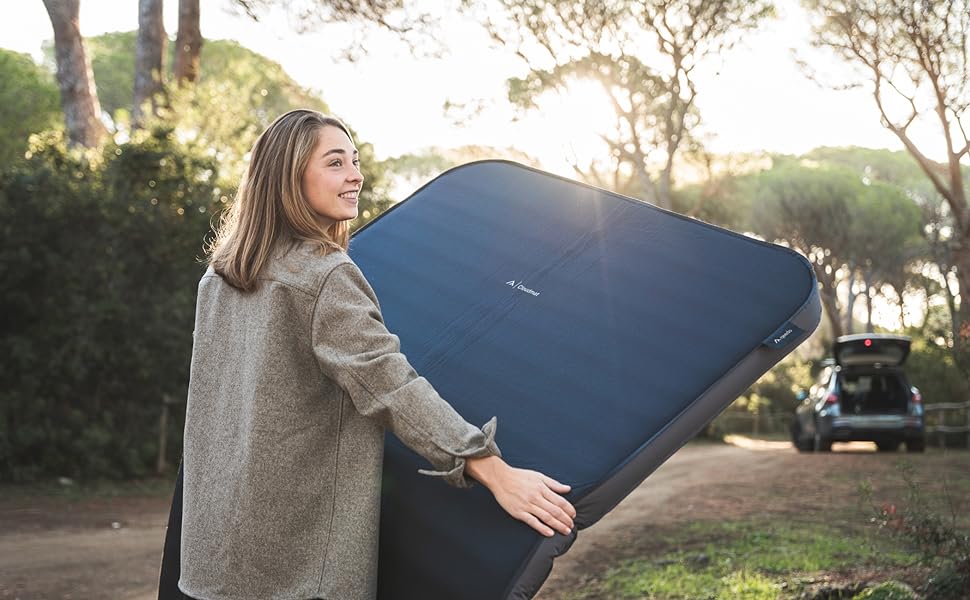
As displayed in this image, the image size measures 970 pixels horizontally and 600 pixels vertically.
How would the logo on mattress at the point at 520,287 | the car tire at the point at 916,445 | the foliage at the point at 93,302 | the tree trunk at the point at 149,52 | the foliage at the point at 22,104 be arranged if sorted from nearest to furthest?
the logo on mattress at the point at 520,287 < the foliage at the point at 93,302 < the car tire at the point at 916,445 < the tree trunk at the point at 149,52 < the foliage at the point at 22,104

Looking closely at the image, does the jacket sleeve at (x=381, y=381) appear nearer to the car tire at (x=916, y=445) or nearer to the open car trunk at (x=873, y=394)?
the open car trunk at (x=873, y=394)

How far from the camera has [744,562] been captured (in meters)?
5.77

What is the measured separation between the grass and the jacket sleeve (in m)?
3.37

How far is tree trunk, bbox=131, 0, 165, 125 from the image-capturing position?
47.7 ft

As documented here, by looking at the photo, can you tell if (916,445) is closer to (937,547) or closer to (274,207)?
(937,547)

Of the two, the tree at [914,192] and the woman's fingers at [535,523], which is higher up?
the tree at [914,192]

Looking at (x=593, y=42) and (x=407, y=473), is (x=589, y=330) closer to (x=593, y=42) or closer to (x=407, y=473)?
(x=407, y=473)

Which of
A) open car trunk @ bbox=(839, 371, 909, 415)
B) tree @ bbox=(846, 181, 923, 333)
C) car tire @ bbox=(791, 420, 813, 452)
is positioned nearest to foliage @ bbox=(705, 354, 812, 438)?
tree @ bbox=(846, 181, 923, 333)

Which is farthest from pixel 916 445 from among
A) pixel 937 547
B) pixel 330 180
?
pixel 330 180

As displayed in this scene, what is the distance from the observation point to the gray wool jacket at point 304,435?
1902 millimetres

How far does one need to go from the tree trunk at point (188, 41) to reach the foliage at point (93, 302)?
4.94 metres

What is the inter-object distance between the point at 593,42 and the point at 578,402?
15.8m

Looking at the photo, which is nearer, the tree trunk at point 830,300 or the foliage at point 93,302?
the foliage at point 93,302

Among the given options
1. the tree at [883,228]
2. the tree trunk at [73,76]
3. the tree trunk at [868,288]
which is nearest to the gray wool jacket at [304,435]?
the tree trunk at [73,76]
